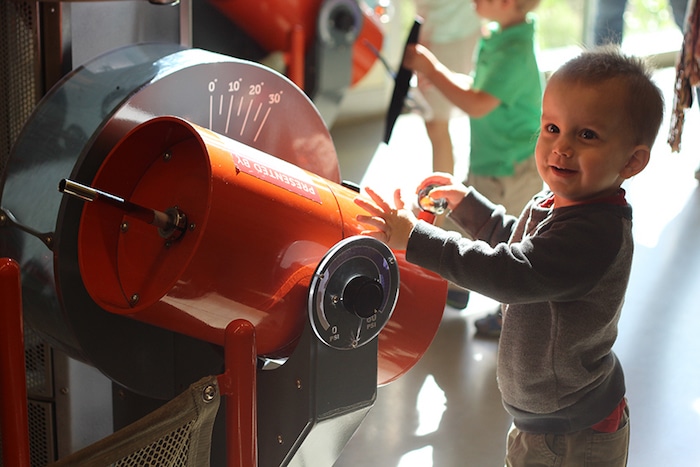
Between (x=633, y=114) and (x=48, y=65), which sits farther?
(x=48, y=65)

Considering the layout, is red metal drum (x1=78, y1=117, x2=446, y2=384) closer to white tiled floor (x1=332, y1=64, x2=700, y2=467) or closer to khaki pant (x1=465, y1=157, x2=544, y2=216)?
white tiled floor (x1=332, y1=64, x2=700, y2=467)

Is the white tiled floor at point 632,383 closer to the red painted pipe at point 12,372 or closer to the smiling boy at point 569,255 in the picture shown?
the smiling boy at point 569,255

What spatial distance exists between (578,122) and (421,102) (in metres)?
1.71

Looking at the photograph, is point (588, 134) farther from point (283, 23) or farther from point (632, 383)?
point (283, 23)

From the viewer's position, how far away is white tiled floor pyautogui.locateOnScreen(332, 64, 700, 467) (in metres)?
2.02

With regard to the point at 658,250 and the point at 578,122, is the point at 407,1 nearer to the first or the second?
the point at 658,250

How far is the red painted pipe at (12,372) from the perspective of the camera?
1.27m

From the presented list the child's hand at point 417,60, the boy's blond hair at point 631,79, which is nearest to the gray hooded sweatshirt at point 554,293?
the boy's blond hair at point 631,79

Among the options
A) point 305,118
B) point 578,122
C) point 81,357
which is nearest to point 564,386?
point 578,122

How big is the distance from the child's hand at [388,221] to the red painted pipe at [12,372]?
471mm

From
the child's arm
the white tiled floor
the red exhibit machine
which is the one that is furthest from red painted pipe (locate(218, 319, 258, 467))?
the child's arm

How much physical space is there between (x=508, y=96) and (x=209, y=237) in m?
1.37

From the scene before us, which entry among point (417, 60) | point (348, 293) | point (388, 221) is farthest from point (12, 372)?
point (417, 60)

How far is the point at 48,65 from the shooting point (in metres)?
1.66
